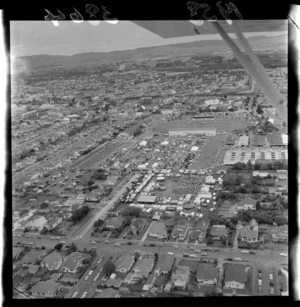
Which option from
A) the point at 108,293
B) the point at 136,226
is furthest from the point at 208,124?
the point at 108,293

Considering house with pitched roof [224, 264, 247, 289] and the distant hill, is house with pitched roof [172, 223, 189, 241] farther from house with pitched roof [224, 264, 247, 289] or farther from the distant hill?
the distant hill

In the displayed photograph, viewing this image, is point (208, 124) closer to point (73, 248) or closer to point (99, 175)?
point (99, 175)

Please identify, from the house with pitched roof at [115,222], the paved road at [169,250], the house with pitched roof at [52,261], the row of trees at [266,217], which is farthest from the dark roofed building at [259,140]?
the house with pitched roof at [52,261]

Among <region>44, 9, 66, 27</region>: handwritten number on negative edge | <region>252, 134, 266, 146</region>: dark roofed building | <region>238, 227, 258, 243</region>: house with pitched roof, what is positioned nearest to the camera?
<region>44, 9, 66, 27</region>: handwritten number on negative edge

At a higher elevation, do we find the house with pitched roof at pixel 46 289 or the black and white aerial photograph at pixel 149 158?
the black and white aerial photograph at pixel 149 158

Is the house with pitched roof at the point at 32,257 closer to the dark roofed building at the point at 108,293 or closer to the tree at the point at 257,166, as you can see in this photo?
the dark roofed building at the point at 108,293

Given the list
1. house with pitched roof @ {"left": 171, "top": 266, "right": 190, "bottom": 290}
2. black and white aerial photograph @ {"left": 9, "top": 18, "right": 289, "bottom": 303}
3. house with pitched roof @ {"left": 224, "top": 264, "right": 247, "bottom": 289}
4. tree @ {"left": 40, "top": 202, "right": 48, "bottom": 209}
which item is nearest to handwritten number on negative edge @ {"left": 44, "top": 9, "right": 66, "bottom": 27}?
black and white aerial photograph @ {"left": 9, "top": 18, "right": 289, "bottom": 303}
